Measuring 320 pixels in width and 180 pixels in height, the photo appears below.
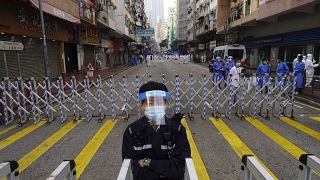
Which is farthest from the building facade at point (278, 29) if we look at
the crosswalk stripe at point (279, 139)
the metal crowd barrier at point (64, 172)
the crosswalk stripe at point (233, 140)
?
the metal crowd barrier at point (64, 172)

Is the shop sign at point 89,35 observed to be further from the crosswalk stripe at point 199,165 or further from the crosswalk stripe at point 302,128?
the crosswalk stripe at point 199,165

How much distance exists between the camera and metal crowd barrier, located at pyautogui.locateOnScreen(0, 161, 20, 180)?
2428 mm

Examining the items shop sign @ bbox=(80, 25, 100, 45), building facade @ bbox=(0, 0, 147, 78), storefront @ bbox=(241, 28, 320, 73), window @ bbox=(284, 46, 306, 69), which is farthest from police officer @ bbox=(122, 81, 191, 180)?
shop sign @ bbox=(80, 25, 100, 45)

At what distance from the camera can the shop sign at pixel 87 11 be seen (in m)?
25.7

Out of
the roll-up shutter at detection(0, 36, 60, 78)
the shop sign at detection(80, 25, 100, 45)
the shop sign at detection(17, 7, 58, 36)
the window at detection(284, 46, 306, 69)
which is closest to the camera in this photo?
the roll-up shutter at detection(0, 36, 60, 78)

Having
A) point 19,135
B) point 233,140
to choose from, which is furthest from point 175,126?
point 19,135

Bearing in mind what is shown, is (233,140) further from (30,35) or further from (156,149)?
(30,35)

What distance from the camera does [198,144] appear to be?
6488mm

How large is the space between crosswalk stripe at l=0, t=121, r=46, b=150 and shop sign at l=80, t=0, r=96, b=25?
18856mm

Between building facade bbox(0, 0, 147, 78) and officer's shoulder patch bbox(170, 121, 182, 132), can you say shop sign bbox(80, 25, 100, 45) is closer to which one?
building facade bbox(0, 0, 147, 78)

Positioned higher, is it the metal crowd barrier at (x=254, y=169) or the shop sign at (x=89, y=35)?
the shop sign at (x=89, y=35)

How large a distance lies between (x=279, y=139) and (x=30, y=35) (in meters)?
15.2

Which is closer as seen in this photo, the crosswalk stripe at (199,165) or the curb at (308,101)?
the crosswalk stripe at (199,165)

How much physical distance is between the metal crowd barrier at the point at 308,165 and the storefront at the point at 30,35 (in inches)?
555
